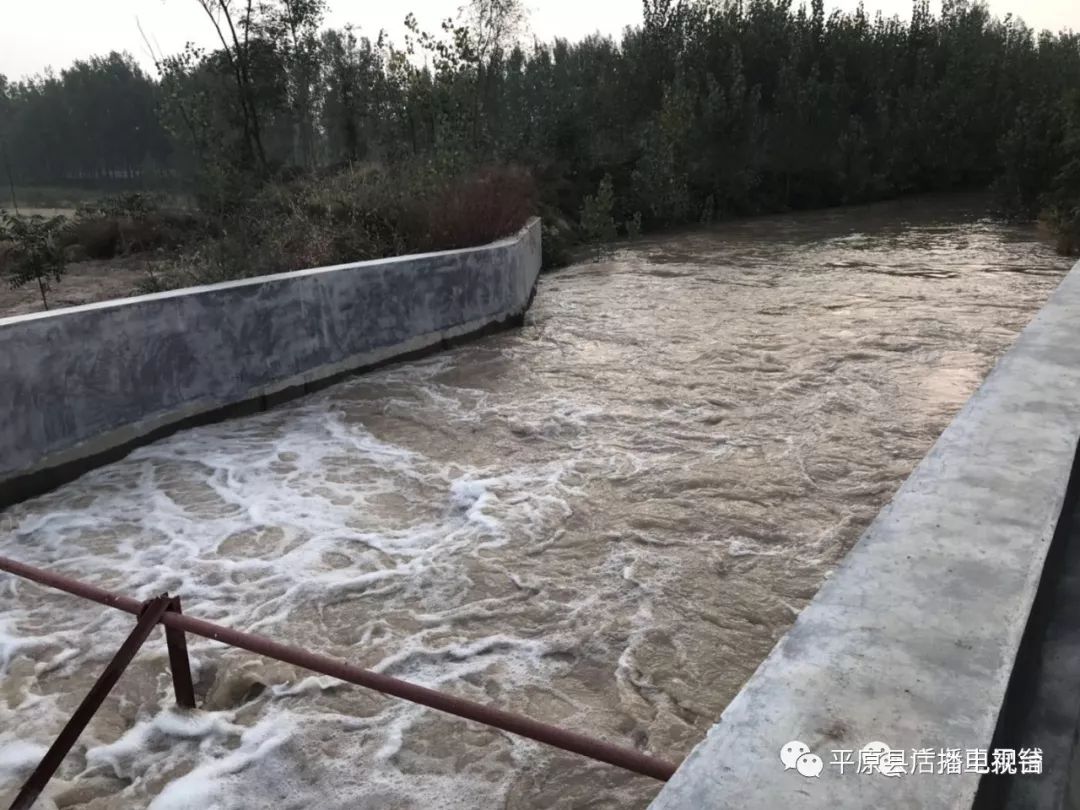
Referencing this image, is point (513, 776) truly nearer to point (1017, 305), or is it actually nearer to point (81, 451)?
point (81, 451)

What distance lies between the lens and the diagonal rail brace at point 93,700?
2.36 m

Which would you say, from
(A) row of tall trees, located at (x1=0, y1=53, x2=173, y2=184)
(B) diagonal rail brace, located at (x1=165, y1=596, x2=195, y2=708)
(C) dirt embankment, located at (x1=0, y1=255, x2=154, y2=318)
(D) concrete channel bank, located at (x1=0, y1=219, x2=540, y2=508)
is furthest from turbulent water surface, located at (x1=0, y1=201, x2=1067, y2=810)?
(A) row of tall trees, located at (x1=0, y1=53, x2=173, y2=184)

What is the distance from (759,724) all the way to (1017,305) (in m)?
9.72

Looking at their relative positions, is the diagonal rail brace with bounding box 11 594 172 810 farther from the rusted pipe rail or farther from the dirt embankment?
the dirt embankment

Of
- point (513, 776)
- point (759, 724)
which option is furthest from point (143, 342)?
point (759, 724)

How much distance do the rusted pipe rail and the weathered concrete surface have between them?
0.25 m

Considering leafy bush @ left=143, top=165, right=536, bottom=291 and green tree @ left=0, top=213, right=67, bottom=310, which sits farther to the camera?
green tree @ left=0, top=213, right=67, bottom=310

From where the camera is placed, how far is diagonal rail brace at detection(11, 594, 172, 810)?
7.75 feet

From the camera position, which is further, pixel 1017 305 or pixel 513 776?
pixel 1017 305

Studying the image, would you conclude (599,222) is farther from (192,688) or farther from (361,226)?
(192,688)

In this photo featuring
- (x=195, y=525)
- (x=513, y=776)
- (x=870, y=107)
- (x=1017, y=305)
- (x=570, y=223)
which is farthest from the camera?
(x=870, y=107)

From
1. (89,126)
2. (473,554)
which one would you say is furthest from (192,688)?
(89,126)

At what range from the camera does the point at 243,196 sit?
36.4 feet

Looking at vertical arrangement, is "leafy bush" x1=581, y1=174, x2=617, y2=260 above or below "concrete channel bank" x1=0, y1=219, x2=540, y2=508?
above
